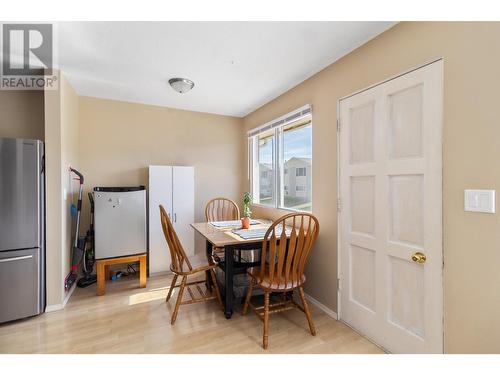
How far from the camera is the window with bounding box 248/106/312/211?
9.04 feet

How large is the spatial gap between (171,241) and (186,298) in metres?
0.78

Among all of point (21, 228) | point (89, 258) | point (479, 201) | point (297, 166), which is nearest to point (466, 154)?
point (479, 201)

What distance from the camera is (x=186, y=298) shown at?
2.63 meters

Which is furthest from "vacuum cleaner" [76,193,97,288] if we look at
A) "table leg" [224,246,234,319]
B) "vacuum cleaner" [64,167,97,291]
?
"table leg" [224,246,234,319]

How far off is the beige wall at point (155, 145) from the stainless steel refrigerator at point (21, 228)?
0.94m

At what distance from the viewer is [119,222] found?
2.91 metres

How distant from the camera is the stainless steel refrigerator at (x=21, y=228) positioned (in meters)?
2.12

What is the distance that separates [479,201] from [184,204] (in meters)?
3.09

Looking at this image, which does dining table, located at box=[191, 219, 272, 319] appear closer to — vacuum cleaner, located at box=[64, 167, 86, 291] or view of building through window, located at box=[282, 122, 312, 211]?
view of building through window, located at box=[282, 122, 312, 211]

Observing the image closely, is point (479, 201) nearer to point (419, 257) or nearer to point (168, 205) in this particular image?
point (419, 257)

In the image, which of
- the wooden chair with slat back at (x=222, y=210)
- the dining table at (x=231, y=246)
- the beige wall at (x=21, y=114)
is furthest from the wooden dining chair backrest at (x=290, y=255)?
the beige wall at (x=21, y=114)

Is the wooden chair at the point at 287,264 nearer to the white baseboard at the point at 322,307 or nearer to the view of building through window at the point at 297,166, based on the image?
the white baseboard at the point at 322,307
